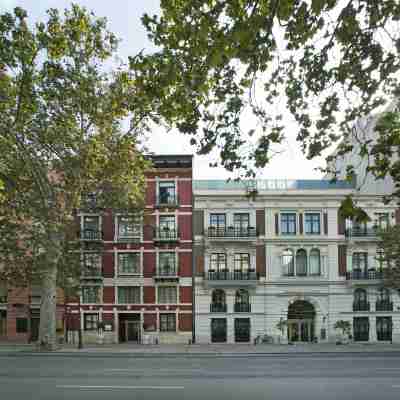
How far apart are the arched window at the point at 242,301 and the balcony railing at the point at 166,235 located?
5877mm

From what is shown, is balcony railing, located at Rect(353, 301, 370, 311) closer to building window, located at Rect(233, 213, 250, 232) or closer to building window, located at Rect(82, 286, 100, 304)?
building window, located at Rect(233, 213, 250, 232)

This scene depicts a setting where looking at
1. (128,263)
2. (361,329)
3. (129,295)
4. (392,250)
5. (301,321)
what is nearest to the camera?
(392,250)

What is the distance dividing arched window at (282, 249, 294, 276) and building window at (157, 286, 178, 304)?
26.0 feet

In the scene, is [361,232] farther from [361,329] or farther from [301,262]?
[361,329]

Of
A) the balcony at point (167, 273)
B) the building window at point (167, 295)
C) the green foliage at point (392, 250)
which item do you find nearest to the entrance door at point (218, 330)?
the building window at point (167, 295)

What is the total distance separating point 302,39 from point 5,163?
19713 mm

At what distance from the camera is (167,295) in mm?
35031

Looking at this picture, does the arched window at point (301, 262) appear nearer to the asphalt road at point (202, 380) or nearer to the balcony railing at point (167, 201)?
the balcony railing at point (167, 201)

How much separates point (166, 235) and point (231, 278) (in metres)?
5.49

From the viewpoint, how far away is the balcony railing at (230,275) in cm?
3459

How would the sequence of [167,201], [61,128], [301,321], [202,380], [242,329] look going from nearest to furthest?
[202,380] < [61,128] < [242,329] < [301,321] < [167,201]

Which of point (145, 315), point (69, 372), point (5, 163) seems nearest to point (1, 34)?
point (5, 163)

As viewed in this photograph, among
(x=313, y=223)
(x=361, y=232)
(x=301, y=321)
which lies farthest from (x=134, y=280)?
(x=361, y=232)

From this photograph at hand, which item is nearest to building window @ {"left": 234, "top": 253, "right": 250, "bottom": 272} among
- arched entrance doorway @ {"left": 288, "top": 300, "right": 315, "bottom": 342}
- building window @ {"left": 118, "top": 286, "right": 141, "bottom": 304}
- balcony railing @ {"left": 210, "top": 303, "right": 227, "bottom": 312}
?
balcony railing @ {"left": 210, "top": 303, "right": 227, "bottom": 312}
